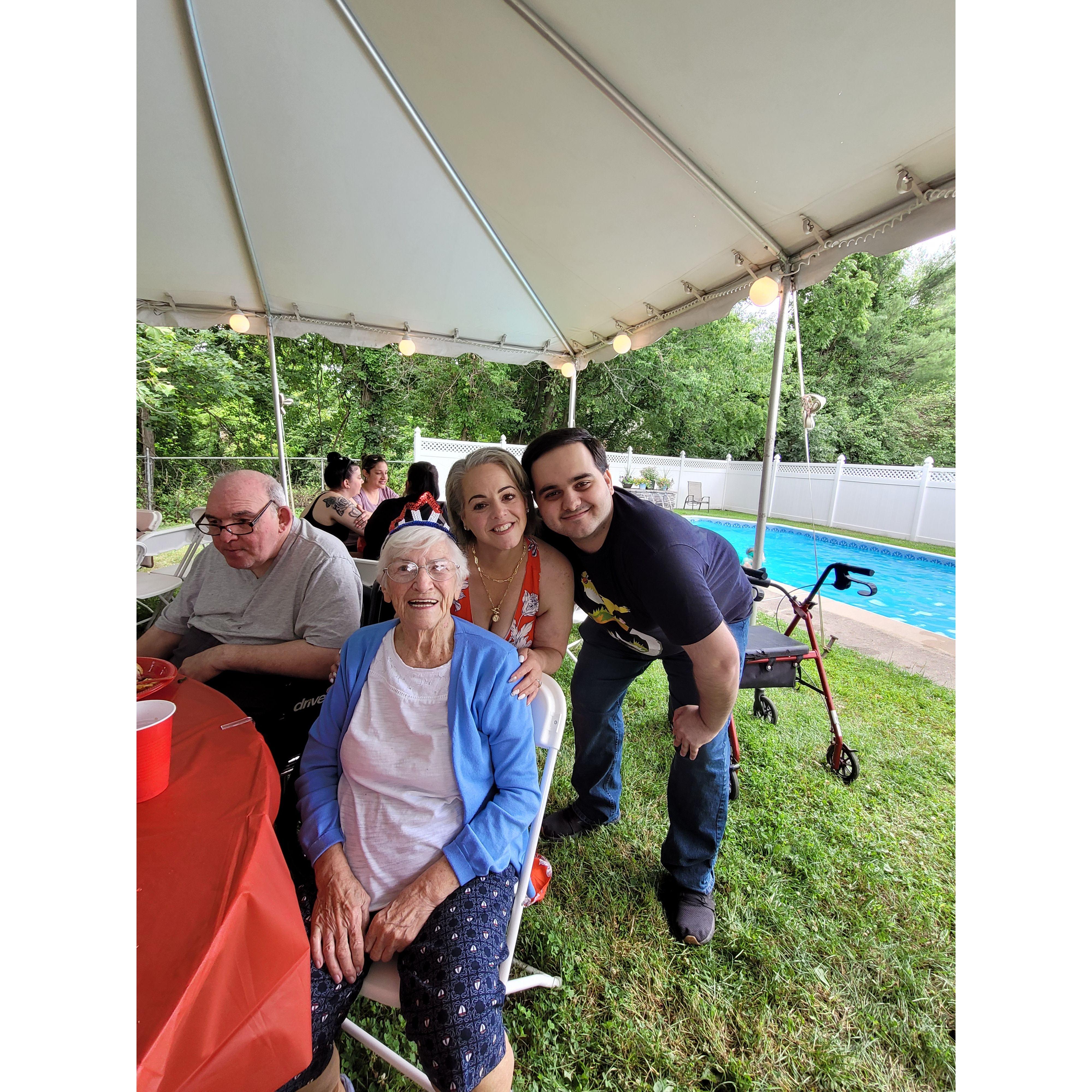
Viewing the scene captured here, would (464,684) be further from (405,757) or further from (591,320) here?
(591,320)

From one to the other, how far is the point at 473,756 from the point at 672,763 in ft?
3.74

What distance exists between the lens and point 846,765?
278 cm

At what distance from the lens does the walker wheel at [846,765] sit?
2.66 meters

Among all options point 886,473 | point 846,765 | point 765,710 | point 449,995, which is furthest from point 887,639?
point 886,473

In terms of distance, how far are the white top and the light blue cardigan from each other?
0.03 meters

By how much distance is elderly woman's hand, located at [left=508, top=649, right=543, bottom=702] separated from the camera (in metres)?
1.34

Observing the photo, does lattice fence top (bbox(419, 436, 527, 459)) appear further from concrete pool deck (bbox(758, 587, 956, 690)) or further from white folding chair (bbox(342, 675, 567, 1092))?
white folding chair (bbox(342, 675, 567, 1092))

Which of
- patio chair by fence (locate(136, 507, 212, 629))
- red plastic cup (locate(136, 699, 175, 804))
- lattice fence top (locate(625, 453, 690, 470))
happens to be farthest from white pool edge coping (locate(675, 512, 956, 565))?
red plastic cup (locate(136, 699, 175, 804))

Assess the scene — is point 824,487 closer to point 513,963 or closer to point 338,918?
point 513,963

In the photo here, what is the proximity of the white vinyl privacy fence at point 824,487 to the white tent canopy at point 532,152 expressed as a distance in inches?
226
